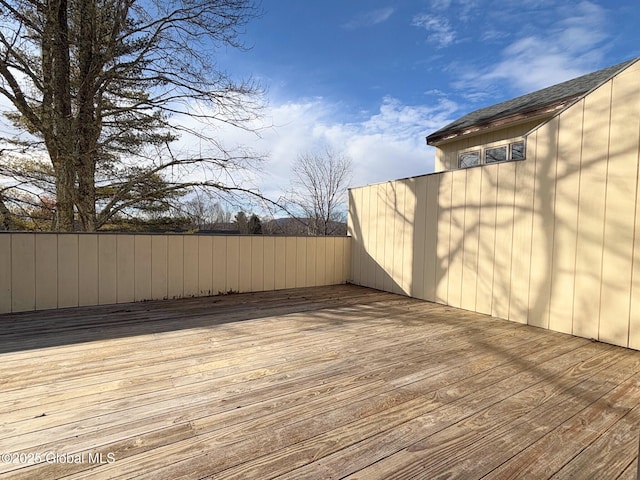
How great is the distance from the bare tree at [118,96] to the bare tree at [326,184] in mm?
4306

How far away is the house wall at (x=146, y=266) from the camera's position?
3.48 m

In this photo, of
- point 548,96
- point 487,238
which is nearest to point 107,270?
point 487,238

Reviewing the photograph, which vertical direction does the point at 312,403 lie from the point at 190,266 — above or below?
below

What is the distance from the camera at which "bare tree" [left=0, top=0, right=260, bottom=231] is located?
182 inches

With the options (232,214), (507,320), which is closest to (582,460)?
(507,320)

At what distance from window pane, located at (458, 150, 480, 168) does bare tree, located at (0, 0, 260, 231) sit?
405cm

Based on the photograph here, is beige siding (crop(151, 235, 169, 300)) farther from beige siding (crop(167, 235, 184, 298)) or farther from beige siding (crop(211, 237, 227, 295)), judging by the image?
beige siding (crop(211, 237, 227, 295))

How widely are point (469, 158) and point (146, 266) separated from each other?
18.8 ft

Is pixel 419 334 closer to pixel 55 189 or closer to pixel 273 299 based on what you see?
pixel 273 299

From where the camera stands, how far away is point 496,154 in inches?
211

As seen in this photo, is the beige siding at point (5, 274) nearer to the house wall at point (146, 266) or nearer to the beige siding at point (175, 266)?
the house wall at point (146, 266)

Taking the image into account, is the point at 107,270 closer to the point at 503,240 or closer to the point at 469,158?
the point at 503,240

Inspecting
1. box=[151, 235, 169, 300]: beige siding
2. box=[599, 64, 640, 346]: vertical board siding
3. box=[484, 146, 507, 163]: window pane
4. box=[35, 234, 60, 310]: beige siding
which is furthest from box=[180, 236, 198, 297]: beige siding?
box=[484, 146, 507, 163]: window pane

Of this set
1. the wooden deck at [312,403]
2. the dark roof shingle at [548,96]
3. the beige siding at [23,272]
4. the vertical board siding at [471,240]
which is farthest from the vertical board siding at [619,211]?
the beige siding at [23,272]
